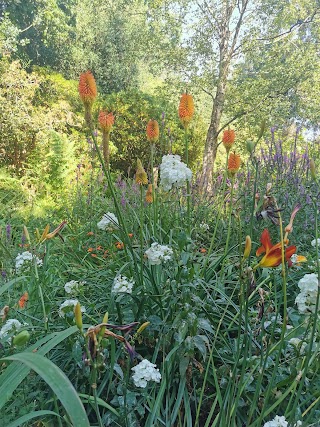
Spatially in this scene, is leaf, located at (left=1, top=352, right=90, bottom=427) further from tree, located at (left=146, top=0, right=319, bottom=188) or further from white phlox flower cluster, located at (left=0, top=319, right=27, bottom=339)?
tree, located at (left=146, top=0, right=319, bottom=188)

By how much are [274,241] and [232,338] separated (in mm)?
844

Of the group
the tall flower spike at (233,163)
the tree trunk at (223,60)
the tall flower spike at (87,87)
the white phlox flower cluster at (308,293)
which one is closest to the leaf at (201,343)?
the white phlox flower cluster at (308,293)

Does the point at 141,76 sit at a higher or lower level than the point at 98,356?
higher

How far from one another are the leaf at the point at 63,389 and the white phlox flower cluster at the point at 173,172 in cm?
84

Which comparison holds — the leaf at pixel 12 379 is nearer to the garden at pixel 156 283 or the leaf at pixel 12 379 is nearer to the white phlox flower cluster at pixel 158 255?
the garden at pixel 156 283

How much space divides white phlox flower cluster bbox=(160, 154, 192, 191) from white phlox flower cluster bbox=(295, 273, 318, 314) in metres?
0.61

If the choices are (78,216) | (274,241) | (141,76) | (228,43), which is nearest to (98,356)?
(274,241)

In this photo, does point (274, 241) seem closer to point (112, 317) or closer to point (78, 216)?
point (112, 317)

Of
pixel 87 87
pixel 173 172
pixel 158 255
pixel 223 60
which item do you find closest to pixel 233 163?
pixel 173 172

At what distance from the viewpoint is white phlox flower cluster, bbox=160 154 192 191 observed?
1306mm

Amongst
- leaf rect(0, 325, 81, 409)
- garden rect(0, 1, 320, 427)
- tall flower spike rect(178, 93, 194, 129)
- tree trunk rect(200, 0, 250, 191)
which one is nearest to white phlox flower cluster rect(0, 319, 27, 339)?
garden rect(0, 1, 320, 427)

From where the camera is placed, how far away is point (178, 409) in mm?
1047

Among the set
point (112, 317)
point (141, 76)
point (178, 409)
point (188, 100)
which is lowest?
point (178, 409)

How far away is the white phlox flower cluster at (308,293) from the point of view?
82 centimetres
